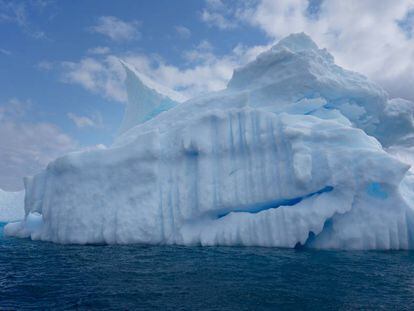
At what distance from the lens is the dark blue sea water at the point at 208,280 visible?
6277 mm

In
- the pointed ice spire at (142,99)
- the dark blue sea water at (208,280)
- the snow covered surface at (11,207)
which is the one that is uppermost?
the pointed ice spire at (142,99)

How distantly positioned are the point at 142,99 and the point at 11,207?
20326 millimetres

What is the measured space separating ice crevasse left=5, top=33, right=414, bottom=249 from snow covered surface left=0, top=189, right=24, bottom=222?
18757 millimetres

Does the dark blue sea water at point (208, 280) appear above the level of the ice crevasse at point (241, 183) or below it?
below

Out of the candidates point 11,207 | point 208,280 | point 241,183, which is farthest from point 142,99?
point 11,207

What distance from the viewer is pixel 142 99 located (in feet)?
84.2

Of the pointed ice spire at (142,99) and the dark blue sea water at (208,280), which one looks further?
the pointed ice spire at (142,99)

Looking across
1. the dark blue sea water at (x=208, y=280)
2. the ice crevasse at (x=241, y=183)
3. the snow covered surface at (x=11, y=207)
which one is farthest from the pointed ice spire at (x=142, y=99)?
the snow covered surface at (x=11, y=207)

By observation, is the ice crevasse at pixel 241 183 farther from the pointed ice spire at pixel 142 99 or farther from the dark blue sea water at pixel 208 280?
the pointed ice spire at pixel 142 99

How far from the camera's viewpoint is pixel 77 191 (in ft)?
50.5

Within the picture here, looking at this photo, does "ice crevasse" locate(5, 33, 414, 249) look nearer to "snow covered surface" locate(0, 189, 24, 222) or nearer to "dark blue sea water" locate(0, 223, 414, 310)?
"dark blue sea water" locate(0, 223, 414, 310)

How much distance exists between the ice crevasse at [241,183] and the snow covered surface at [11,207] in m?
18.8

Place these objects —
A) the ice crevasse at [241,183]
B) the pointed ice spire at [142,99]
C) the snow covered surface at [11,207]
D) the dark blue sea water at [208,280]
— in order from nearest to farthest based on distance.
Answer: the dark blue sea water at [208,280] → the ice crevasse at [241,183] → the pointed ice spire at [142,99] → the snow covered surface at [11,207]

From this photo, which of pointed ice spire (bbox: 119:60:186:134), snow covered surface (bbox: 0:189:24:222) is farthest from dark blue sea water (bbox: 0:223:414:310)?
snow covered surface (bbox: 0:189:24:222)
